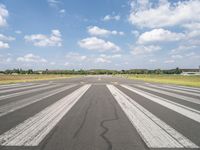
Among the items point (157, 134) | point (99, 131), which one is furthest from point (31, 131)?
point (157, 134)

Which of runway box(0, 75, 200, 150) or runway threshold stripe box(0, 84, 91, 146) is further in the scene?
runway threshold stripe box(0, 84, 91, 146)

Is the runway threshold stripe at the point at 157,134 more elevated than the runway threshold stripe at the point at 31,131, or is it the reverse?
the runway threshold stripe at the point at 31,131

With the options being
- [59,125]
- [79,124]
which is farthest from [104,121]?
[59,125]

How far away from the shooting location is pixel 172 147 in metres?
4.16

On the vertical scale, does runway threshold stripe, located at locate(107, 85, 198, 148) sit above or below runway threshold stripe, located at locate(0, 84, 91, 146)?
below

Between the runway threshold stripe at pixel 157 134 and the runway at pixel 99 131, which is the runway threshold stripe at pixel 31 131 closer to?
the runway at pixel 99 131

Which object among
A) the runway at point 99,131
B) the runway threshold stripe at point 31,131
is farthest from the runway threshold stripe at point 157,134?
the runway threshold stripe at point 31,131

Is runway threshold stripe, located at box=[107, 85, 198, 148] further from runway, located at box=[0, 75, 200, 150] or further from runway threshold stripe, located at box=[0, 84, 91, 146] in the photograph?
runway threshold stripe, located at box=[0, 84, 91, 146]

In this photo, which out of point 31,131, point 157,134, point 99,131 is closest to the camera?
point 157,134

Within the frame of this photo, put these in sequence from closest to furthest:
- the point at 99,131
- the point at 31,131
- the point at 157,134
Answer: the point at 157,134
the point at 31,131
the point at 99,131

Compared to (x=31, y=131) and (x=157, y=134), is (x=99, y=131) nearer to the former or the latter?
(x=157, y=134)

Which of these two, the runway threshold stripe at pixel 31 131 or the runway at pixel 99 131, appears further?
the runway threshold stripe at pixel 31 131

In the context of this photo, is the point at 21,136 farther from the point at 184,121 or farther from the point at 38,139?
the point at 184,121

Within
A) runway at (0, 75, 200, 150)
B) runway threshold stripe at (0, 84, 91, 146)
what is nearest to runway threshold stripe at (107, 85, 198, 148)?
runway at (0, 75, 200, 150)
